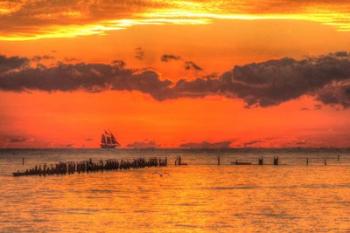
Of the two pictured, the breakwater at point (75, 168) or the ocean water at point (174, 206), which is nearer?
the ocean water at point (174, 206)

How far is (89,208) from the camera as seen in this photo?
5603 centimetres

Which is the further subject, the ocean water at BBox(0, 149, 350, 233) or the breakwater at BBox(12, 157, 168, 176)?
the breakwater at BBox(12, 157, 168, 176)

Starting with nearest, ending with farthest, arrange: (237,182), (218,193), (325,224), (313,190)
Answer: (325,224)
(218,193)
(313,190)
(237,182)

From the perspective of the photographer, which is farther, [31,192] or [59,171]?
[59,171]

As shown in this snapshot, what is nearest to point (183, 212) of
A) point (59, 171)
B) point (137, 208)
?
point (137, 208)

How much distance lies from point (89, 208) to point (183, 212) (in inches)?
302

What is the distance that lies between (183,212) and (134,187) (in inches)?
1090

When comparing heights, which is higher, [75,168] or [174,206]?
[75,168]

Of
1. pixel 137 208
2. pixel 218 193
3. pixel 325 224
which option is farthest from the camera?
pixel 218 193

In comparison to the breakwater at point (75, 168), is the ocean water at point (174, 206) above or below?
below

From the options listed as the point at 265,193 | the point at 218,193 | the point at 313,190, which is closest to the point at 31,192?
the point at 218,193

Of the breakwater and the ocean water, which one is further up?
the breakwater

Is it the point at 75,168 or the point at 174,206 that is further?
the point at 75,168

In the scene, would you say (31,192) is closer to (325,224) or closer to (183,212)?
(183,212)
